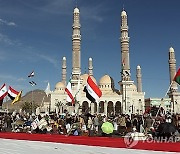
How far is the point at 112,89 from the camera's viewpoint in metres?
60.2

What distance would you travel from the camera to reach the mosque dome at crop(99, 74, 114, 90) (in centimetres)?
5933

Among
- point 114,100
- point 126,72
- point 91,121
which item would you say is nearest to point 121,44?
point 126,72

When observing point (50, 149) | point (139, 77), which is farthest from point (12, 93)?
point (139, 77)

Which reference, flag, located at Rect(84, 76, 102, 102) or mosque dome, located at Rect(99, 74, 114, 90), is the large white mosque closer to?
mosque dome, located at Rect(99, 74, 114, 90)

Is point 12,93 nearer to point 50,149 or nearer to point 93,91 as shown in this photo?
point 93,91

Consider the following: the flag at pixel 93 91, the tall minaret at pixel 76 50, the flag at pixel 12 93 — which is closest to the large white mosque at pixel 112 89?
the tall minaret at pixel 76 50

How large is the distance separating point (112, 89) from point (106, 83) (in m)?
1.86

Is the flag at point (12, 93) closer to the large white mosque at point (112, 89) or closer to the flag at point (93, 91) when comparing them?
the flag at point (93, 91)

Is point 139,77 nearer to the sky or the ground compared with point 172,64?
nearer to the ground

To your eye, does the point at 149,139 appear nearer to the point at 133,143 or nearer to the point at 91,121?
the point at 133,143

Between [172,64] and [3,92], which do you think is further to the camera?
[172,64]

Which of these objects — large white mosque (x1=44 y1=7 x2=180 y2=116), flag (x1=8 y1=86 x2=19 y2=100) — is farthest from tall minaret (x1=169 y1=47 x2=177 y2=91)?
flag (x1=8 y1=86 x2=19 y2=100)

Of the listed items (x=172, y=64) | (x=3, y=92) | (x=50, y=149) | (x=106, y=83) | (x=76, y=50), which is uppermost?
(x=76, y=50)

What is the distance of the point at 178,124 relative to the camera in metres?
11.1
